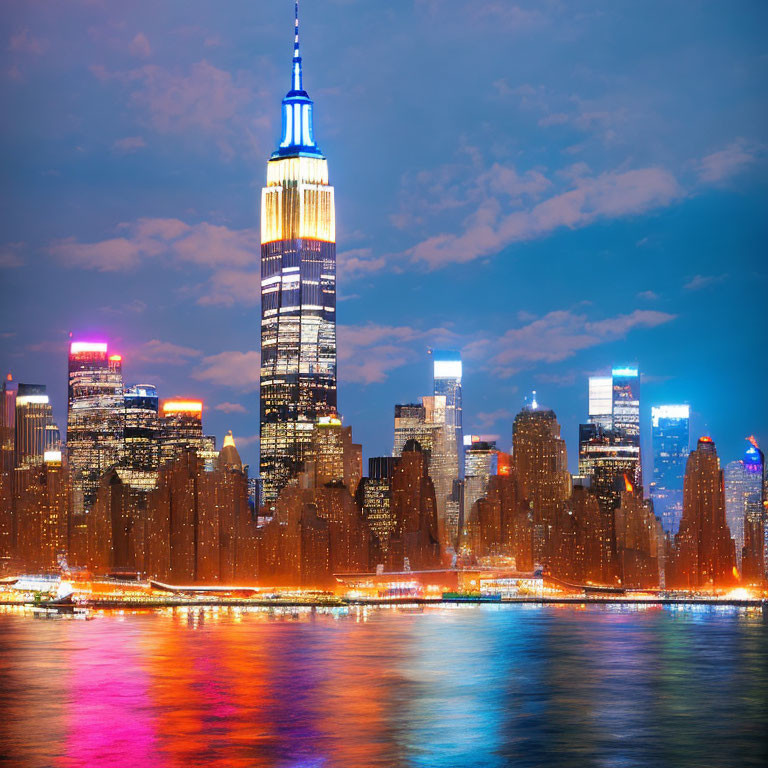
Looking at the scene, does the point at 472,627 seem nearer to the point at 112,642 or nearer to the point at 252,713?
the point at 112,642

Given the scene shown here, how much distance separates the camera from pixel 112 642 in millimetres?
137250

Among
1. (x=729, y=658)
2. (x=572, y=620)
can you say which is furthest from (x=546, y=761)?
(x=572, y=620)

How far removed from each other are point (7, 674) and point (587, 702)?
4353cm

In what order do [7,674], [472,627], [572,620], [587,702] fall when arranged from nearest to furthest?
1. [587,702]
2. [7,674]
3. [472,627]
4. [572,620]

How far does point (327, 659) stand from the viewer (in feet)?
387

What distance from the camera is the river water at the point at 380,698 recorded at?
2867 inches

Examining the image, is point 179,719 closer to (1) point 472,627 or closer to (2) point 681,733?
(2) point 681,733

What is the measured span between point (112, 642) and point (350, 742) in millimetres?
67387

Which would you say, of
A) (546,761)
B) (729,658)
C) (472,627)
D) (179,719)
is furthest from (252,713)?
(472,627)

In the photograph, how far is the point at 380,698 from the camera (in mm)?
92375

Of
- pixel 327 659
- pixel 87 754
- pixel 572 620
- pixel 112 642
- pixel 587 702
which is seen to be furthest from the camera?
pixel 572 620

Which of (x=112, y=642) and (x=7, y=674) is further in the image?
(x=112, y=642)

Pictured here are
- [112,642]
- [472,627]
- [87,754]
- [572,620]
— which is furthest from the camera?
[572,620]

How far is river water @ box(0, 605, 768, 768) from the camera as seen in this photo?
239 ft
